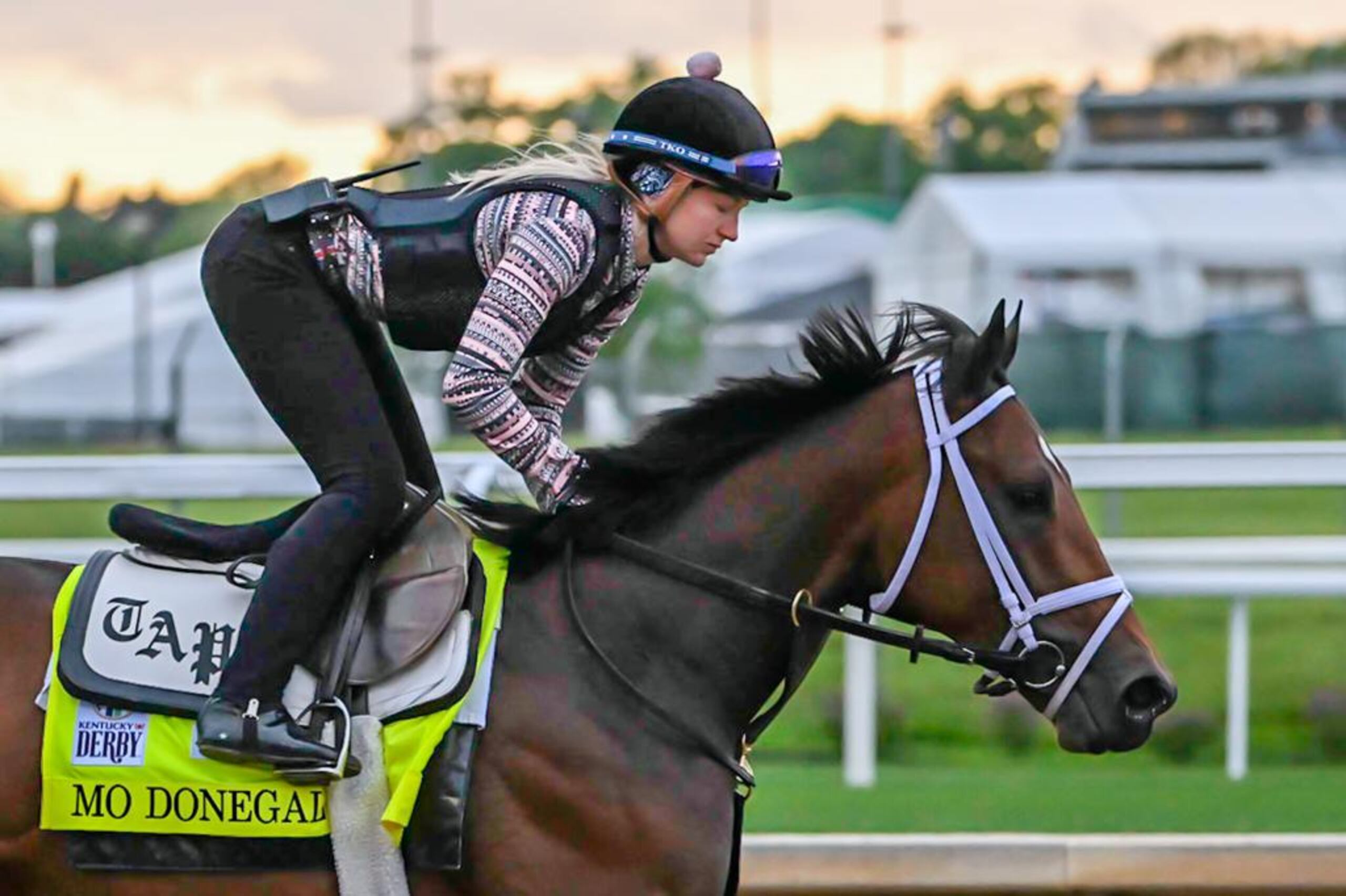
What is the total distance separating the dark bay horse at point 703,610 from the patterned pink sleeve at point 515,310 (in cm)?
20

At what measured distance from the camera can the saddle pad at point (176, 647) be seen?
346 centimetres

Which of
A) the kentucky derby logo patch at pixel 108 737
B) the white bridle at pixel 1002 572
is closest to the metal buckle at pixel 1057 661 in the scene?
the white bridle at pixel 1002 572

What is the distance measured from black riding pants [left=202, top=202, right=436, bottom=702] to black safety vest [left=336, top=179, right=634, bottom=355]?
13 cm

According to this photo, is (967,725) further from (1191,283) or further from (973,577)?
(1191,283)

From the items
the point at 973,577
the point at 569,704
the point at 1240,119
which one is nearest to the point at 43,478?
the point at 569,704

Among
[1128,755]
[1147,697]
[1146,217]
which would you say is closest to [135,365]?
[1146,217]

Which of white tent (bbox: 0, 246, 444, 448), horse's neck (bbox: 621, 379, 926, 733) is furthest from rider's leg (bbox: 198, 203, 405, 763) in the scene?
white tent (bbox: 0, 246, 444, 448)

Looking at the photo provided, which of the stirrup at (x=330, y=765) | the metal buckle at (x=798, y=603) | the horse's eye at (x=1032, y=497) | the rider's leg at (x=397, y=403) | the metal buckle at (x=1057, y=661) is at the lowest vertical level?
the stirrup at (x=330, y=765)

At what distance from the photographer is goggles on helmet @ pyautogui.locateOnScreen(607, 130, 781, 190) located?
3.59 m

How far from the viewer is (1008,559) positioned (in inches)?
138

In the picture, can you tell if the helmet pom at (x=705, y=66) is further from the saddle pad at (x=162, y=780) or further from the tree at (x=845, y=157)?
the tree at (x=845, y=157)

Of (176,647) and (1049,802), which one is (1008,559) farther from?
(1049,802)

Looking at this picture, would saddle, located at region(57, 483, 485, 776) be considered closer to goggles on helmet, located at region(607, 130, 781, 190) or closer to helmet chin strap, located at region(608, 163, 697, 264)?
helmet chin strap, located at region(608, 163, 697, 264)

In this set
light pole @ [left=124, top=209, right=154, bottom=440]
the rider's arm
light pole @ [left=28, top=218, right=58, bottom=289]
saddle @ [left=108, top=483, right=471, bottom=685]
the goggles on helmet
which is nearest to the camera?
saddle @ [left=108, top=483, right=471, bottom=685]
